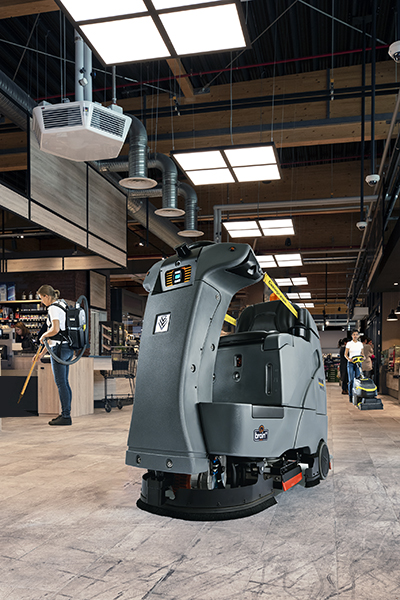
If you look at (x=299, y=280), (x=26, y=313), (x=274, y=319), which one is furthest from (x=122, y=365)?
(x=299, y=280)

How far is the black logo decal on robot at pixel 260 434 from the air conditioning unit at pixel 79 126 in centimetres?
391

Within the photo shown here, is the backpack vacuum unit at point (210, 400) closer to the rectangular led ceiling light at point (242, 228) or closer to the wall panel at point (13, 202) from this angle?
the wall panel at point (13, 202)

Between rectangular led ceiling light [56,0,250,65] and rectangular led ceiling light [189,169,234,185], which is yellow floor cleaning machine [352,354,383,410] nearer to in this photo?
rectangular led ceiling light [189,169,234,185]

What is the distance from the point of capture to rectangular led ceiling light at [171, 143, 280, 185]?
7121 millimetres

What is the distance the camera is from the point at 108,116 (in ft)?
17.9

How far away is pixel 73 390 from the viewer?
6.94m

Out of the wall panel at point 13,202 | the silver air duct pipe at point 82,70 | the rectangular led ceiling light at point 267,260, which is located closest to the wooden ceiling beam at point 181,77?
the silver air duct pipe at point 82,70

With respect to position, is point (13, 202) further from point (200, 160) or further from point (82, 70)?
point (200, 160)

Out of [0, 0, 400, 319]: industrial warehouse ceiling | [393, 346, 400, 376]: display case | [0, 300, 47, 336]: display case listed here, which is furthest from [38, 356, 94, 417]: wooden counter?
[0, 300, 47, 336]: display case

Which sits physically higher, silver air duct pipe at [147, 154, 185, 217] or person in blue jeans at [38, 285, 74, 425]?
silver air duct pipe at [147, 154, 185, 217]

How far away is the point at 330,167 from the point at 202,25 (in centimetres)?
802

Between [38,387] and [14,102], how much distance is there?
3.65 meters

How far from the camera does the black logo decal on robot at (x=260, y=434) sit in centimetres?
246

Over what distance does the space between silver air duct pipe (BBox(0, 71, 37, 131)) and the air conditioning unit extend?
4.08 ft
